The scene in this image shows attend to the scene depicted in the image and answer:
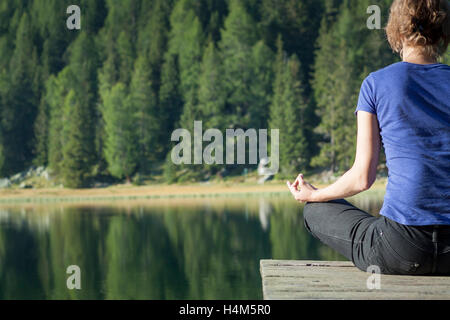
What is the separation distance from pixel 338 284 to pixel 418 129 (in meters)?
0.56

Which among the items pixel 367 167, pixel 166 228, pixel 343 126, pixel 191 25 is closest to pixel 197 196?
pixel 343 126

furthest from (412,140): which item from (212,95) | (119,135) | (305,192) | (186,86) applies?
(186,86)

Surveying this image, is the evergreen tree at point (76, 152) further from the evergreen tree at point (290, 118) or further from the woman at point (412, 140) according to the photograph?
the woman at point (412, 140)

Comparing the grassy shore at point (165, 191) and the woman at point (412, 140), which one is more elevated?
the woman at point (412, 140)

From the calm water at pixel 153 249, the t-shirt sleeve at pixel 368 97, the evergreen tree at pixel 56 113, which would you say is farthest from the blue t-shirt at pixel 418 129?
the evergreen tree at pixel 56 113

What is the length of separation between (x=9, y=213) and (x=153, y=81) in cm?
1485

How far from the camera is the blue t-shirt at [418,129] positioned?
7.11ft

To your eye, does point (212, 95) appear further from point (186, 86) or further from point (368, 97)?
point (368, 97)

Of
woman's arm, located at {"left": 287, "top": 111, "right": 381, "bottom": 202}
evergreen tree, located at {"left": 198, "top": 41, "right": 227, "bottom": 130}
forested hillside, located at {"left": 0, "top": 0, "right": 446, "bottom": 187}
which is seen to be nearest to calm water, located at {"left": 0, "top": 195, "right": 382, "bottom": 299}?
forested hillside, located at {"left": 0, "top": 0, "right": 446, "bottom": 187}

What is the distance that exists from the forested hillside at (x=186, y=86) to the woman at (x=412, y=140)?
3173 centimetres

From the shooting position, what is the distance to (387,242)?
2236 mm

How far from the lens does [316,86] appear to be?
3862 cm

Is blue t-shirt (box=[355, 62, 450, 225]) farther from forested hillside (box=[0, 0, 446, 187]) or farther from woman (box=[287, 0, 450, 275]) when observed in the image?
forested hillside (box=[0, 0, 446, 187])

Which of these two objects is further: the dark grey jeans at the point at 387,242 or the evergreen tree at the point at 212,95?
the evergreen tree at the point at 212,95
